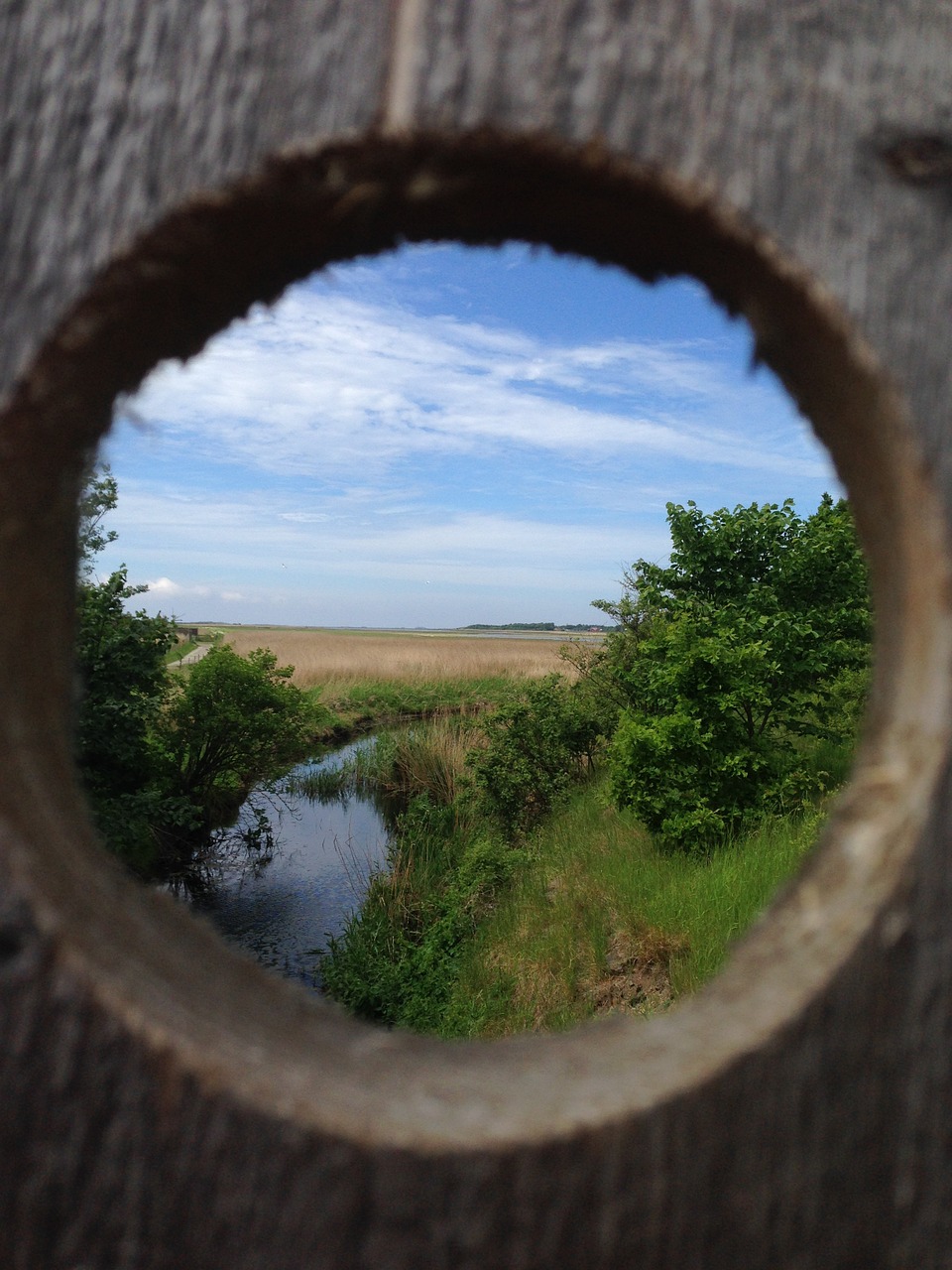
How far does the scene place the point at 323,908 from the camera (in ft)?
31.3

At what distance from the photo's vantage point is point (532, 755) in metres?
10.9

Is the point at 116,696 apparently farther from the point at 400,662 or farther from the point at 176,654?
the point at 400,662

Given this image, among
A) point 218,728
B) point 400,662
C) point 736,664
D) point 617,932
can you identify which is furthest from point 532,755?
point 400,662

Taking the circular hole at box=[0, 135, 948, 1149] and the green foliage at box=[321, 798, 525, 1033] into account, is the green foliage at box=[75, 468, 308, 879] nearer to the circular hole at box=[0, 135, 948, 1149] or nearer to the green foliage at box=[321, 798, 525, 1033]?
the green foliage at box=[321, 798, 525, 1033]

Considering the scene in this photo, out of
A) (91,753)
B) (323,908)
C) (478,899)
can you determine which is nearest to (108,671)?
(91,753)

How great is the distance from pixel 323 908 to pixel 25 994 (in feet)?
31.0

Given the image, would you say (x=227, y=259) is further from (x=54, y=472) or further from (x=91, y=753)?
(x=91, y=753)

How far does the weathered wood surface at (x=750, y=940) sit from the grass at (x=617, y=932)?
501cm

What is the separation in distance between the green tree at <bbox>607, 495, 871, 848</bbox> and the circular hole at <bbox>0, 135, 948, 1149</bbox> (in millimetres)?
7038

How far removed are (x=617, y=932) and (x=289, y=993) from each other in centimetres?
625

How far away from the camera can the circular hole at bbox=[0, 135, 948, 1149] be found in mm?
606

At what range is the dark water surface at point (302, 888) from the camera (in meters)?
8.51

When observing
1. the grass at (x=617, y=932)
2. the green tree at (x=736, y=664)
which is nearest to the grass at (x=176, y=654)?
the grass at (x=617, y=932)

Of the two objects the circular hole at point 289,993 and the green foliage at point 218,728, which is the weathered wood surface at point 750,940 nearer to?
the circular hole at point 289,993
